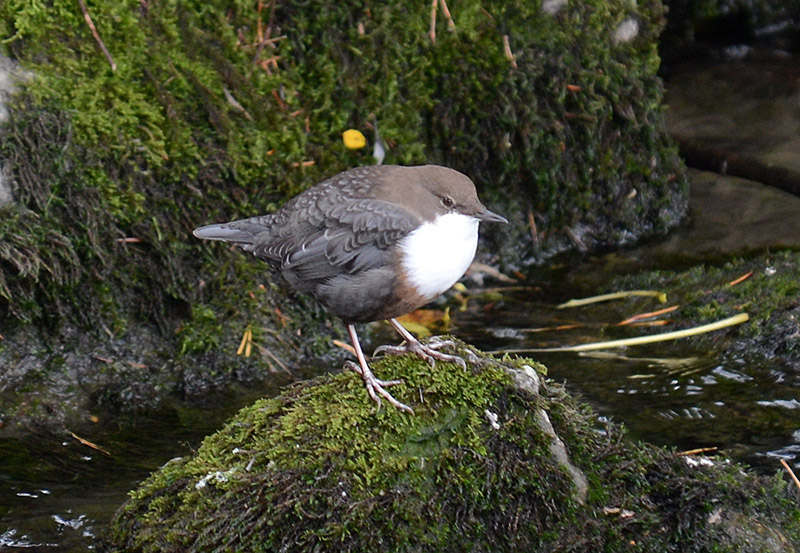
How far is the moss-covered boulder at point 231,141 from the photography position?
182 inches

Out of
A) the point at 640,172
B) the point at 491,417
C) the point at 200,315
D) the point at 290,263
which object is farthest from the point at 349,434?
the point at 640,172

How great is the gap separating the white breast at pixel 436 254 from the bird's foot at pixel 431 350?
0.18m

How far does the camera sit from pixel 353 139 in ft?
17.8

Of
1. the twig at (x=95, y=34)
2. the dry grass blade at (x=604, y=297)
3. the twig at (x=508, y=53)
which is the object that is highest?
the twig at (x=95, y=34)

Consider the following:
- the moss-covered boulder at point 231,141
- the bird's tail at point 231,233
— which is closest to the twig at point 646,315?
the moss-covered boulder at point 231,141

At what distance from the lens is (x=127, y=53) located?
4.86m

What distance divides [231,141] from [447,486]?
8.93 feet

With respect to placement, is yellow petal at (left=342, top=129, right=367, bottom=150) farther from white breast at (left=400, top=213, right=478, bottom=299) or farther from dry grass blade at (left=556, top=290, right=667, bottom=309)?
white breast at (left=400, top=213, right=478, bottom=299)

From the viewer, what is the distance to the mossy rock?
9.49 ft

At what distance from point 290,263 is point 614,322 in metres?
2.28

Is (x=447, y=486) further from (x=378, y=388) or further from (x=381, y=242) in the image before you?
(x=381, y=242)

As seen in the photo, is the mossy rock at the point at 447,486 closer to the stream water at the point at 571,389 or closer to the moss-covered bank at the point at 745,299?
the stream water at the point at 571,389

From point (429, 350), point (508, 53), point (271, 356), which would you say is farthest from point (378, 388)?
point (508, 53)

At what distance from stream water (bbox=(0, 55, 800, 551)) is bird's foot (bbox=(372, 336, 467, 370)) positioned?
75 centimetres
